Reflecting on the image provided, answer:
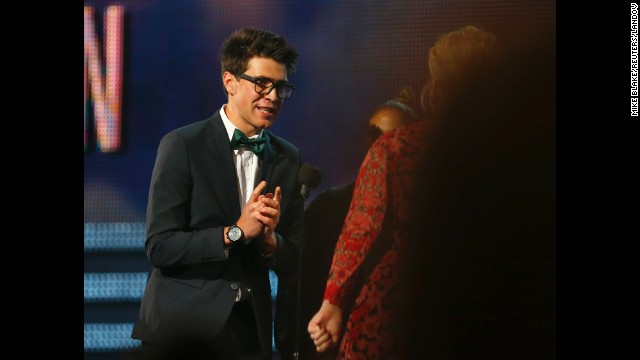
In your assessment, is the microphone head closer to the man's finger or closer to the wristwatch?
the man's finger

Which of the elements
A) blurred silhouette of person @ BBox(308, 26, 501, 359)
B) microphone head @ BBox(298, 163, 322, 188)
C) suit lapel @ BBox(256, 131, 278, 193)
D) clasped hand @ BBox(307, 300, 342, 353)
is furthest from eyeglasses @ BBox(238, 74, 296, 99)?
clasped hand @ BBox(307, 300, 342, 353)

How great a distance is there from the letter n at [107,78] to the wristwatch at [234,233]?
0.82 m

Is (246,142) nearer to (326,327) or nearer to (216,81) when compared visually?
(216,81)

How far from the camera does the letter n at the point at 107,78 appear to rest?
4234mm

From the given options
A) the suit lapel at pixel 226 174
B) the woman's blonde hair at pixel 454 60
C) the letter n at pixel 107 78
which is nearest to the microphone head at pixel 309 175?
the suit lapel at pixel 226 174

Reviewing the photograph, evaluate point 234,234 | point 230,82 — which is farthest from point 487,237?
point 230,82

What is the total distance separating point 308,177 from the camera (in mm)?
4012

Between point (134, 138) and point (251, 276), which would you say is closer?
point (251, 276)

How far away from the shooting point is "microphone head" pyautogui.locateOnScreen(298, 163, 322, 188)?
13.1 feet

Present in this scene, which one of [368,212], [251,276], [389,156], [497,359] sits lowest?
[497,359]

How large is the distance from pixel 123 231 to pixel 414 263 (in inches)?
58.0

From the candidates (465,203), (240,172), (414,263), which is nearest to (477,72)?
(465,203)

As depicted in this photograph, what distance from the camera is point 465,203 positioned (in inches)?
156

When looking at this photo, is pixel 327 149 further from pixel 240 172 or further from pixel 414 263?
pixel 414 263
